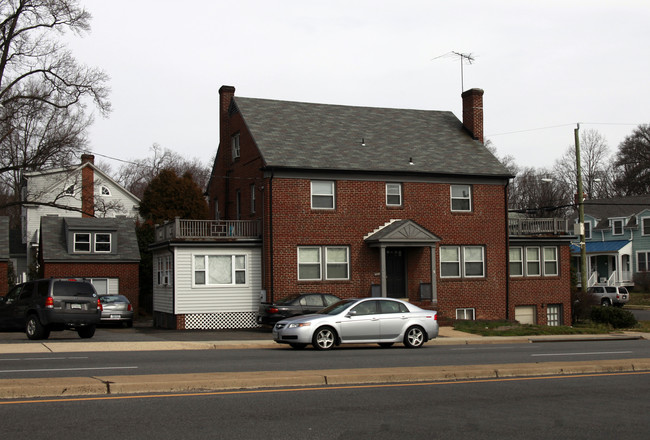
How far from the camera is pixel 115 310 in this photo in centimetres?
3350

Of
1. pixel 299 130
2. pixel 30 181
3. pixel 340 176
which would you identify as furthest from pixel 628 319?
pixel 30 181

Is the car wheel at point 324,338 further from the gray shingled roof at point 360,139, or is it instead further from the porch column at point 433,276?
the porch column at point 433,276

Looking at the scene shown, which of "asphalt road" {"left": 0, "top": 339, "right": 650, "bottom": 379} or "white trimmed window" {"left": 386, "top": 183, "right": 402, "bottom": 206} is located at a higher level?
"white trimmed window" {"left": 386, "top": 183, "right": 402, "bottom": 206}

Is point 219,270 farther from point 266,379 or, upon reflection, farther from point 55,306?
point 266,379

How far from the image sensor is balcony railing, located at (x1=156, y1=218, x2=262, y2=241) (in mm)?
31594

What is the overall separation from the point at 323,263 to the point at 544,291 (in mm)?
11725

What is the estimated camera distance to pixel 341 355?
704 inches

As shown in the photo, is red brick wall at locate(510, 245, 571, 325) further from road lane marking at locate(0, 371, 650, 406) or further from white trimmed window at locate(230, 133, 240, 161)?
road lane marking at locate(0, 371, 650, 406)

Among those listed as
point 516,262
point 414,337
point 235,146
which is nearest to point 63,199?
point 235,146

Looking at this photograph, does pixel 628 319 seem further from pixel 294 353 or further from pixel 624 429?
pixel 624 429

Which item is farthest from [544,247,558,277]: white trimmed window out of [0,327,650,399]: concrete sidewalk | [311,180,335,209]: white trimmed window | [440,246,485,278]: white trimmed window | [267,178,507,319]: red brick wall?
[0,327,650,399]: concrete sidewalk

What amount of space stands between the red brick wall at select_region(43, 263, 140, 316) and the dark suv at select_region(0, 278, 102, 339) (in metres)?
17.5

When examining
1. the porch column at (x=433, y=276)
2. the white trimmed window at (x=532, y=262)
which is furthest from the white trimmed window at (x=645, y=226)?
the porch column at (x=433, y=276)

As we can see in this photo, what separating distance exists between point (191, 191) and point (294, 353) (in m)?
32.8
